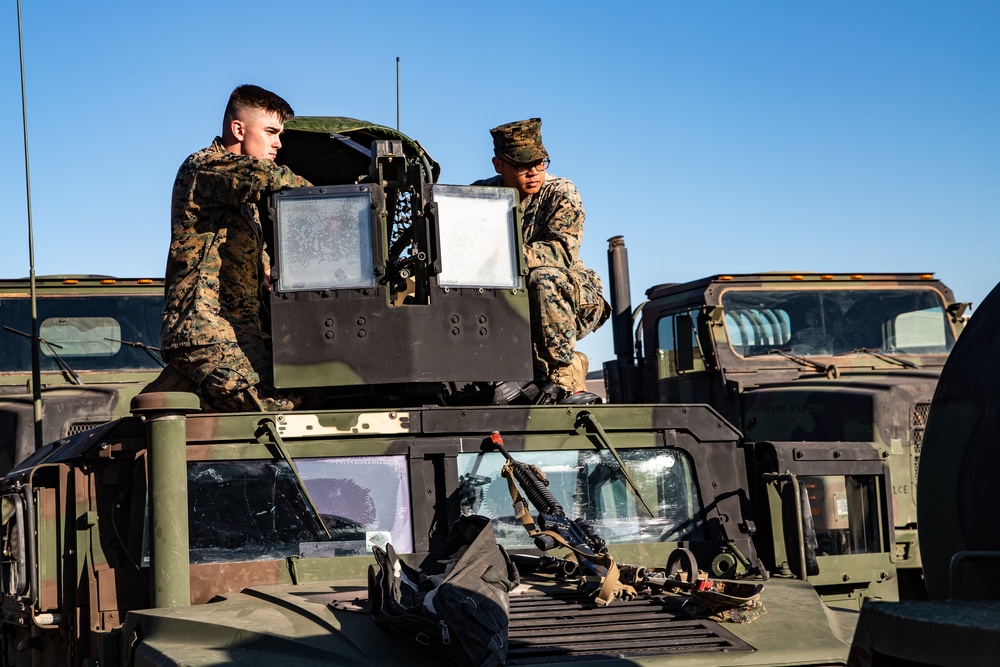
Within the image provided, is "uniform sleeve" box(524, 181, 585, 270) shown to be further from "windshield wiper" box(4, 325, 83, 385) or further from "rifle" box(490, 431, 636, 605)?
"windshield wiper" box(4, 325, 83, 385)

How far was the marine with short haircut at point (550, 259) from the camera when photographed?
5.41 m

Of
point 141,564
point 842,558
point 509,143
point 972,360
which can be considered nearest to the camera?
point 972,360

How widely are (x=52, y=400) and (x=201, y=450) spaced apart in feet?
13.3

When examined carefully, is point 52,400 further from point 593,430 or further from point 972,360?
point 972,360

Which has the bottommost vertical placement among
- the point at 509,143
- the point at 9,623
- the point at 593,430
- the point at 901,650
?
the point at 9,623

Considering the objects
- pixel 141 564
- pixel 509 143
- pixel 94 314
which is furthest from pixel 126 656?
pixel 94 314

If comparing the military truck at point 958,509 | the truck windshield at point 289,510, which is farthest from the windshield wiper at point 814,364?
the military truck at point 958,509

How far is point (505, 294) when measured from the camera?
5.16 m

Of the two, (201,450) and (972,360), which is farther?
(201,450)

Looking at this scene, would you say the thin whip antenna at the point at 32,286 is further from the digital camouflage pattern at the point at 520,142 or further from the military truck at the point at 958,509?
the military truck at the point at 958,509

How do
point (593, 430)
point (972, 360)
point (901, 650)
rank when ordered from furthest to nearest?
point (593, 430), point (972, 360), point (901, 650)

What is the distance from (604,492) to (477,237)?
3.62 feet

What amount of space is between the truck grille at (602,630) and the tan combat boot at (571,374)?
4.68ft

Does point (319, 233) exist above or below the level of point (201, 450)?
above
